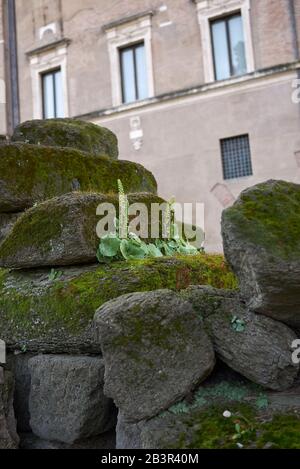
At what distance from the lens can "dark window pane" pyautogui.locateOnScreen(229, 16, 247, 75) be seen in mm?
13875

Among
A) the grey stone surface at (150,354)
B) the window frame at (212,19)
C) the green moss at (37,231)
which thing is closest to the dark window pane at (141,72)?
the window frame at (212,19)

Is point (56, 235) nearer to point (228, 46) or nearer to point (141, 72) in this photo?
point (228, 46)

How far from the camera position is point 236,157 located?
13.6 meters

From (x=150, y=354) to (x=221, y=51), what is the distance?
13262mm

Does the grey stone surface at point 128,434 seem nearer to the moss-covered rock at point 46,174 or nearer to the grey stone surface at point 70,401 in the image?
the grey stone surface at point 70,401

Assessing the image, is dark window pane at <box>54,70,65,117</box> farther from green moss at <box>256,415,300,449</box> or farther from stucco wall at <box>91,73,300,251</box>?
green moss at <box>256,415,300,449</box>

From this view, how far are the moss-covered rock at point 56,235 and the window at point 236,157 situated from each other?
1083 cm

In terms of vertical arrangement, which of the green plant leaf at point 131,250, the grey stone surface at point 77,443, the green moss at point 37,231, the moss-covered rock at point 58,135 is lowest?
the grey stone surface at point 77,443

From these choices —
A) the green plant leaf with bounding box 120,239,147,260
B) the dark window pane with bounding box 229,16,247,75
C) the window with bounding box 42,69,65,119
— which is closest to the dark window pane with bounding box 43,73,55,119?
the window with bounding box 42,69,65,119

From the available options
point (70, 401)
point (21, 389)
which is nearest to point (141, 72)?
point (21, 389)

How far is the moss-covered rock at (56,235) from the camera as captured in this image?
114 inches

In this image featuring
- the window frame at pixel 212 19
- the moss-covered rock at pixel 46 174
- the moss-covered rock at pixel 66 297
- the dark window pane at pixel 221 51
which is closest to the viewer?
the moss-covered rock at pixel 66 297

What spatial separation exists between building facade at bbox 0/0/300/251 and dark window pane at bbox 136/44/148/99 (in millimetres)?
37

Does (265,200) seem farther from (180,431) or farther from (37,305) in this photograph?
(37,305)
